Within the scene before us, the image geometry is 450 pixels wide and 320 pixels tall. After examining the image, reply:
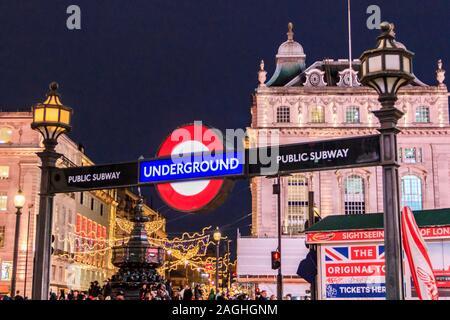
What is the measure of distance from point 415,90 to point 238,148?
77426mm

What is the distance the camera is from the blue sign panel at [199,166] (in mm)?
10031

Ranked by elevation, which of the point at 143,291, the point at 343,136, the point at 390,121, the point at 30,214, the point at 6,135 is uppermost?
the point at 343,136

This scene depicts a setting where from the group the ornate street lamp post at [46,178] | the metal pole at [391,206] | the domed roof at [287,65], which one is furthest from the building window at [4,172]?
the metal pole at [391,206]

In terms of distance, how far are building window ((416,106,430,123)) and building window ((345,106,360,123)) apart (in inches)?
309

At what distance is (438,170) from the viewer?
266 ft

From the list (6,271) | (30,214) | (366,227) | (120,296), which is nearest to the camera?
(120,296)

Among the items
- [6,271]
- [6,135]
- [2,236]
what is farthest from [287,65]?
[6,271]

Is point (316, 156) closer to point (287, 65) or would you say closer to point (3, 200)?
point (3, 200)

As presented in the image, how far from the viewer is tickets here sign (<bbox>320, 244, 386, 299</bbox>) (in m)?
18.4

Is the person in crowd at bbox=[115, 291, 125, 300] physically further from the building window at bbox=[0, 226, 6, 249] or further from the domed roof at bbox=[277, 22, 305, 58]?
the domed roof at bbox=[277, 22, 305, 58]

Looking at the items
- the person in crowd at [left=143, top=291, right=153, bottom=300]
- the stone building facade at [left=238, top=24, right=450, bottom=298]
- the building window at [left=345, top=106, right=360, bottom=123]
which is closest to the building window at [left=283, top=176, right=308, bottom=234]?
the stone building facade at [left=238, top=24, right=450, bottom=298]

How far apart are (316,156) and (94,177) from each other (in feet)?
14.0

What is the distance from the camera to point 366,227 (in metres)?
19.1

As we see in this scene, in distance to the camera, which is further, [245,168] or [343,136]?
[343,136]
